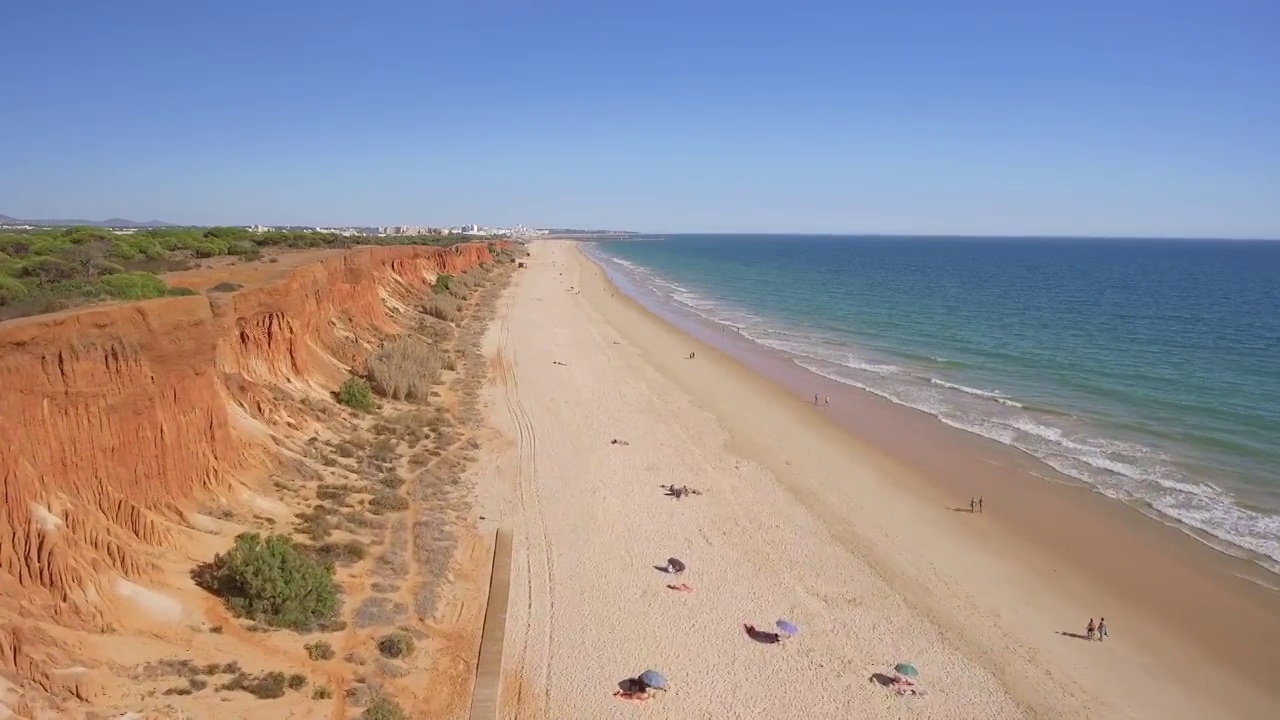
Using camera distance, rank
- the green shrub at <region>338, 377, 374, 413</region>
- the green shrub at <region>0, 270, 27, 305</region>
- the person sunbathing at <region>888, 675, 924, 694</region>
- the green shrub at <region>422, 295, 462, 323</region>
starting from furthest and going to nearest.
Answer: the green shrub at <region>422, 295, 462, 323</region>
the green shrub at <region>338, 377, 374, 413</region>
the green shrub at <region>0, 270, 27, 305</region>
the person sunbathing at <region>888, 675, 924, 694</region>

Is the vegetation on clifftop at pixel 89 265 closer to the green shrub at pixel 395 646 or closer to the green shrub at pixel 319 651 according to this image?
the green shrub at pixel 319 651

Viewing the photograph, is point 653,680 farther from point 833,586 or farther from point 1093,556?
point 1093,556

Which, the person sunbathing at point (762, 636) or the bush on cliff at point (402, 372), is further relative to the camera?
the bush on cliff at point (402, 372)

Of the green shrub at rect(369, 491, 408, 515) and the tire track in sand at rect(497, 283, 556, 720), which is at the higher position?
the green shrub at rect(369, 491, 408, 515)

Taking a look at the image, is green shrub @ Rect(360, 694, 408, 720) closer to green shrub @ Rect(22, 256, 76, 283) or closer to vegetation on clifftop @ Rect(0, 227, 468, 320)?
vegetation on clifftop @ Rect(0, 227, 468, 320)

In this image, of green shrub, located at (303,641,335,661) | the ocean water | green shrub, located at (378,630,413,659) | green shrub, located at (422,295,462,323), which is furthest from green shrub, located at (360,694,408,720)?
green shrub, located at (422,295,462,323)

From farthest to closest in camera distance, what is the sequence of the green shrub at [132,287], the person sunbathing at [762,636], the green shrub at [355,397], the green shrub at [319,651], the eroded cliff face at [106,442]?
1. the green shrub at [355,397]
2. the green shrub at [132,287]
3. the person sunbathing at [762,636]
4. the green shrub at [319,651]
5. the eroded cliff face at [106,442]

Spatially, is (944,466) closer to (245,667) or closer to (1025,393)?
(1025,393)

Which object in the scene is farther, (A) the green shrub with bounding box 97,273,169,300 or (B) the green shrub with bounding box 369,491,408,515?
(B) the green shrub with bounding box 369,491,408,515

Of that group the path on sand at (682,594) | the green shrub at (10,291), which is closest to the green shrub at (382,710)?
the path on sand at (682,594)
